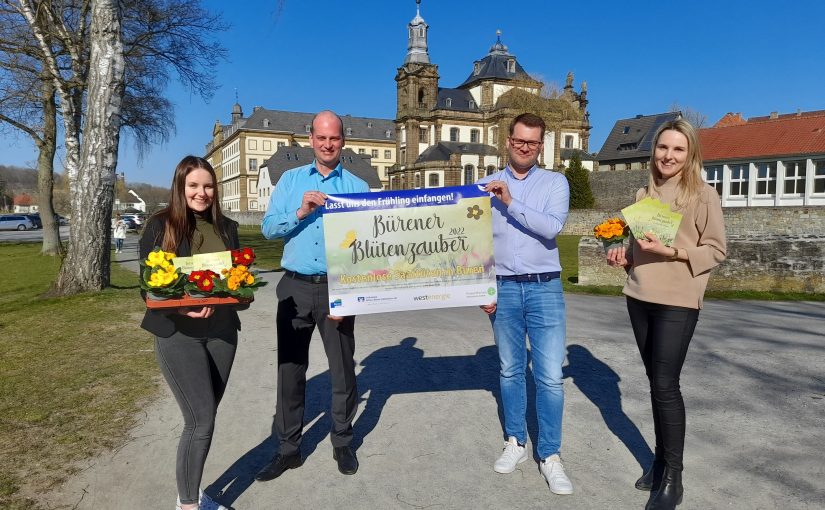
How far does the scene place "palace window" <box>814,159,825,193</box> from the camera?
131 ft

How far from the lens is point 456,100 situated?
81188 millimetres

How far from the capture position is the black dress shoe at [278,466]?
3820 mm

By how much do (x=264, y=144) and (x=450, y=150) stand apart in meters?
46.1

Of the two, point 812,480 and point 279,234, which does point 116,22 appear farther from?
point 812,480

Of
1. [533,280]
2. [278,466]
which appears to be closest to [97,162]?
[278,466]

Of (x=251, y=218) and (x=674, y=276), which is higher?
(x=251, y=218)

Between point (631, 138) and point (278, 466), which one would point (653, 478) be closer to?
point (278, 466)

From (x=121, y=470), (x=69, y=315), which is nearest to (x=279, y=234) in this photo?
(x=121, y=470)

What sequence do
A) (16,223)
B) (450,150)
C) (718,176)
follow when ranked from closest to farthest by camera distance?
(718,176) < (16,223) < (450,150)

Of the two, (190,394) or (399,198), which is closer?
(190,394)

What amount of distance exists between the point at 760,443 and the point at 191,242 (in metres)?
4.44

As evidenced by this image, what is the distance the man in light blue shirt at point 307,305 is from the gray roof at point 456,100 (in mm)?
77853

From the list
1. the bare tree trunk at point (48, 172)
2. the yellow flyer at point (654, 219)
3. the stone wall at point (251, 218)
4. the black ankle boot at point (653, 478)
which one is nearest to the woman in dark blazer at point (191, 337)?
the yellow flyer at point (654, 219)

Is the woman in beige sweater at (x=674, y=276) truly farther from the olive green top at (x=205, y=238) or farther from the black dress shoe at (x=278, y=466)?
the olive green top at (x=205, y=238)
